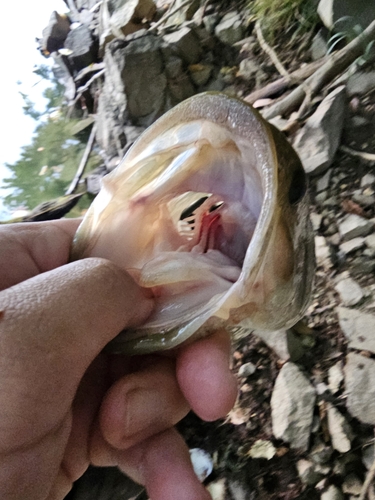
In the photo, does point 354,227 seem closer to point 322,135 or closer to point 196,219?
point 322,135

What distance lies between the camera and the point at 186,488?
2.65ft

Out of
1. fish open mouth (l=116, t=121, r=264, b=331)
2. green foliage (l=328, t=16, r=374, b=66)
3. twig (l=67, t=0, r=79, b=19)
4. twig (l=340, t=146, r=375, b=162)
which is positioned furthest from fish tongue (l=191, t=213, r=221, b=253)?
twig (l=67, t=0, r=79, b=19)

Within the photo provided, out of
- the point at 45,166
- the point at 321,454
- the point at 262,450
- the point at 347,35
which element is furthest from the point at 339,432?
the point at 45,166

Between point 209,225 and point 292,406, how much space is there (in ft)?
2.49

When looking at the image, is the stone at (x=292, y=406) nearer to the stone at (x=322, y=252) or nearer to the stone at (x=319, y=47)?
the stone at (x=322, y=252)

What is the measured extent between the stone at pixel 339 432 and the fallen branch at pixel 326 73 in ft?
4.61

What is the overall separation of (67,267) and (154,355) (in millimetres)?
332

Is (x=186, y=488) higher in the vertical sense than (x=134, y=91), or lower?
lower

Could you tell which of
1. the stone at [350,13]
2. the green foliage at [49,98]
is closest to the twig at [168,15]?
the green foliage at [49,98]

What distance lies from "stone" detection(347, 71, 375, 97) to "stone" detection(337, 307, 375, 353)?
1.02 m

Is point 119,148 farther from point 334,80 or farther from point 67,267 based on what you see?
point 67,267

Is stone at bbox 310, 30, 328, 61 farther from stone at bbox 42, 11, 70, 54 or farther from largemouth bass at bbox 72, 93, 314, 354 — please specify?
stone at bbox 42, 11, 70, 54

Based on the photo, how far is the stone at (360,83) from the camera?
1.98 meters

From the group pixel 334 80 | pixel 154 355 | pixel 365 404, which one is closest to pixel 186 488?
pixel 154 355
